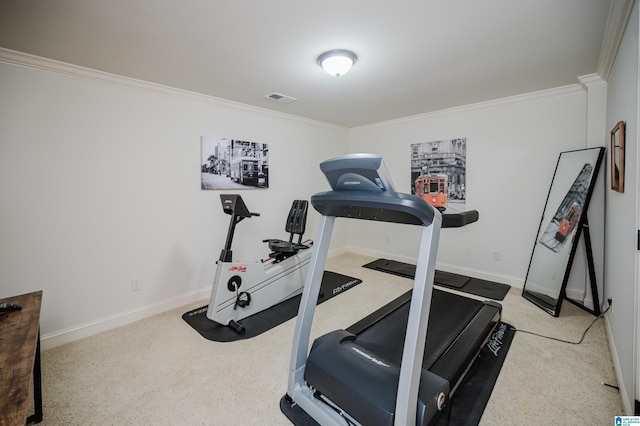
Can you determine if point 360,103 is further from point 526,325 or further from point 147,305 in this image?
point 147,305

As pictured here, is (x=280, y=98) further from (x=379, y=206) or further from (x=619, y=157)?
(x=619, y=157)

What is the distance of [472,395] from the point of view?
1742 millimetres

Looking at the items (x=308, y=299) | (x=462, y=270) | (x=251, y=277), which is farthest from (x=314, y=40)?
(x=462, y=270)

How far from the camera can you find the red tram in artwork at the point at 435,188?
3.98m

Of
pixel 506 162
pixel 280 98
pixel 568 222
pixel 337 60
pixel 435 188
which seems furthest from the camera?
pixel 435 188

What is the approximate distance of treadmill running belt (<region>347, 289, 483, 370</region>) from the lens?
72.5 inches

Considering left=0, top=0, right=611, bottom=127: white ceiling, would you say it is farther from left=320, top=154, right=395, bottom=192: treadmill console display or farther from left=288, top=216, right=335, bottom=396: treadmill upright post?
left=288, top=216, right=335, bottom=396: treadmill upright post

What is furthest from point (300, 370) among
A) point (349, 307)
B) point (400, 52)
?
point (400, 52)

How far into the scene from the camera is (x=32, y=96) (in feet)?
7.14

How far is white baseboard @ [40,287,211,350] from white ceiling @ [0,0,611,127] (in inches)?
87.0

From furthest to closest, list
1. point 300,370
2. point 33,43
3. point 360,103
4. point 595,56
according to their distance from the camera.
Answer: point 360,103
point 595,56
point 33,43
point 300,370

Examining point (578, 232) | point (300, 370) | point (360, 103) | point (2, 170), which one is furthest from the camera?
point (360, 103)

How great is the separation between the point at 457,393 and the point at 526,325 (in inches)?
49.9

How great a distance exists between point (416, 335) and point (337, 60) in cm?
197
